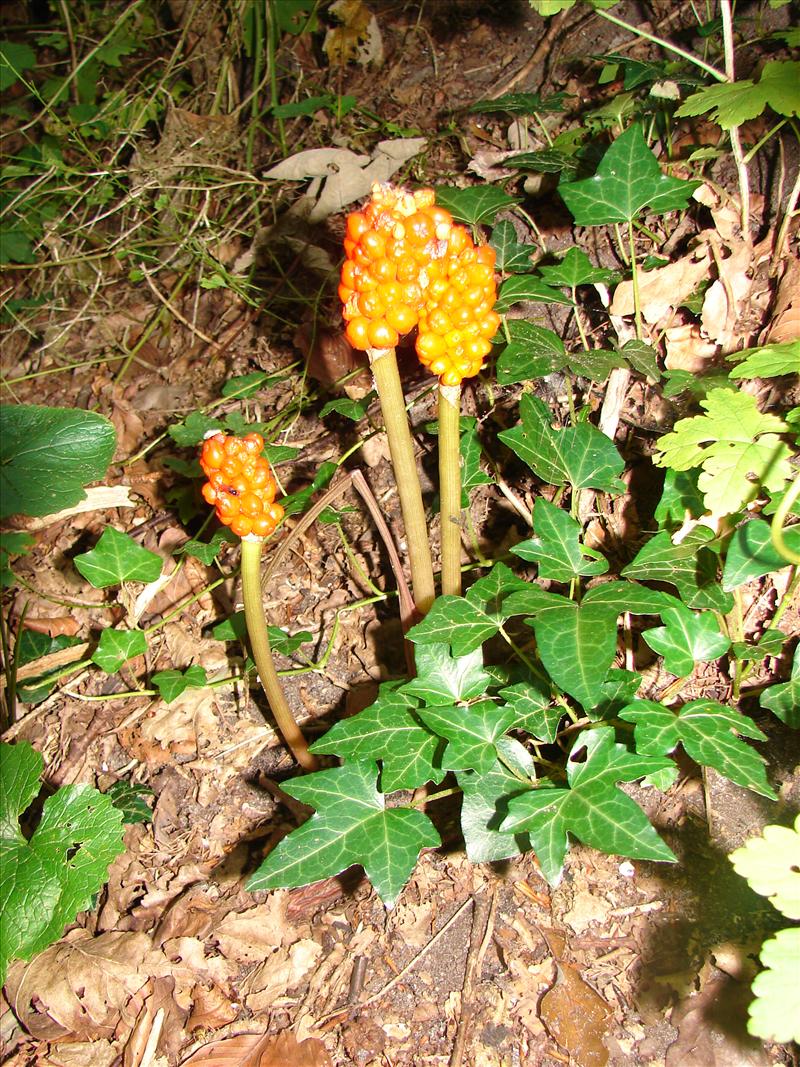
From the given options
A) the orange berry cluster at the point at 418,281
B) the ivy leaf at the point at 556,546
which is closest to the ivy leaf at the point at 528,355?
the ivy leaf at the point at 556,546

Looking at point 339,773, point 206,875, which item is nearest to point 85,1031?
point 206,875

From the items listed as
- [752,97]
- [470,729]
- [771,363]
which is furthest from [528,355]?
[470,729]

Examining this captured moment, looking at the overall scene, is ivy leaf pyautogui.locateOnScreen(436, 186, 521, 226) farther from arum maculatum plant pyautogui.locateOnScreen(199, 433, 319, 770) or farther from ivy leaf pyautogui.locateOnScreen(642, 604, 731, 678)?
ivy leaf pyautogui.locateOnScreen(642, 604, 731, 678)

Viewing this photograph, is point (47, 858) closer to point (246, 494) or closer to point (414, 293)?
point (246, 494)

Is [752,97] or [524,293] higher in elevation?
[752,97]

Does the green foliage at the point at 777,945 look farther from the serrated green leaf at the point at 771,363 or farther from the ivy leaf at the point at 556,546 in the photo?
the serrated green leaf at the point at 771,363

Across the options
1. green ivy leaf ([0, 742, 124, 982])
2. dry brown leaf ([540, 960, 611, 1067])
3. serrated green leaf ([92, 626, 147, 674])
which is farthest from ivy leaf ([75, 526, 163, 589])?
dry brown leaf ([540, 960, 611, 1067])
